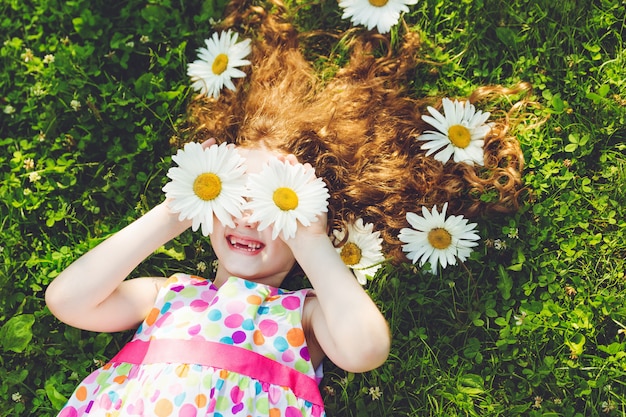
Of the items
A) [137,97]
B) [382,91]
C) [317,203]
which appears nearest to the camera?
[317,203]

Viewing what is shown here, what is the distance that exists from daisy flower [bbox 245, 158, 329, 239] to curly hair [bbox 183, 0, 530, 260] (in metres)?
0.23

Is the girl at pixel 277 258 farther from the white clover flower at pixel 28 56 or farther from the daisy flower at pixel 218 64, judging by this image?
the white clover flower at pixel 28 56

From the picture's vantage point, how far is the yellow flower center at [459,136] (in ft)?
8.75

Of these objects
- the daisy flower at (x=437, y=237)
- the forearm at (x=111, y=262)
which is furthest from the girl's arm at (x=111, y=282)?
the daisy flower at (x=437, y=237)

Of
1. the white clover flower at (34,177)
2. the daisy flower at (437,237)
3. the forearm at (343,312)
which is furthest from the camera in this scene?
the white clover flower at (34,177)

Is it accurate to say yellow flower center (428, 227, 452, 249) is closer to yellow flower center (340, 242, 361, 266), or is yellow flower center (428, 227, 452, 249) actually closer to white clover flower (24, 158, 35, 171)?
yellow flower center (340, 242, 361, 266)

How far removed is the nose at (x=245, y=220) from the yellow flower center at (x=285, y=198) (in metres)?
0.11

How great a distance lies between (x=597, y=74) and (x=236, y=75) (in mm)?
1366

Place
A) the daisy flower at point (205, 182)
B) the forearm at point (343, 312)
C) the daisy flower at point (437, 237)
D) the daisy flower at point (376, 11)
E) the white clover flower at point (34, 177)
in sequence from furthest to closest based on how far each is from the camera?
1. the white clover flower at point (34, 177)
2. the daisy flower at point (376, 11)
3. the daisy flower at point (437, 237)
4. the daisy flower at point (205, 182)
5. the forearm at point (343, 312)

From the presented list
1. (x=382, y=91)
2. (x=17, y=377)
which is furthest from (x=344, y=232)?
(x=17, y=377)

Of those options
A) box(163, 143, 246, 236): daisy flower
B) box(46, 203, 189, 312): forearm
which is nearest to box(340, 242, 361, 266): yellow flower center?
box(163, 143, 246, 236): daisy flower

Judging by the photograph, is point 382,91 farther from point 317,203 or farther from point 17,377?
point 17,377

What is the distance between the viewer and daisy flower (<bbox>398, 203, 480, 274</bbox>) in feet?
8.55

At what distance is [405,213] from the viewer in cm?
272
